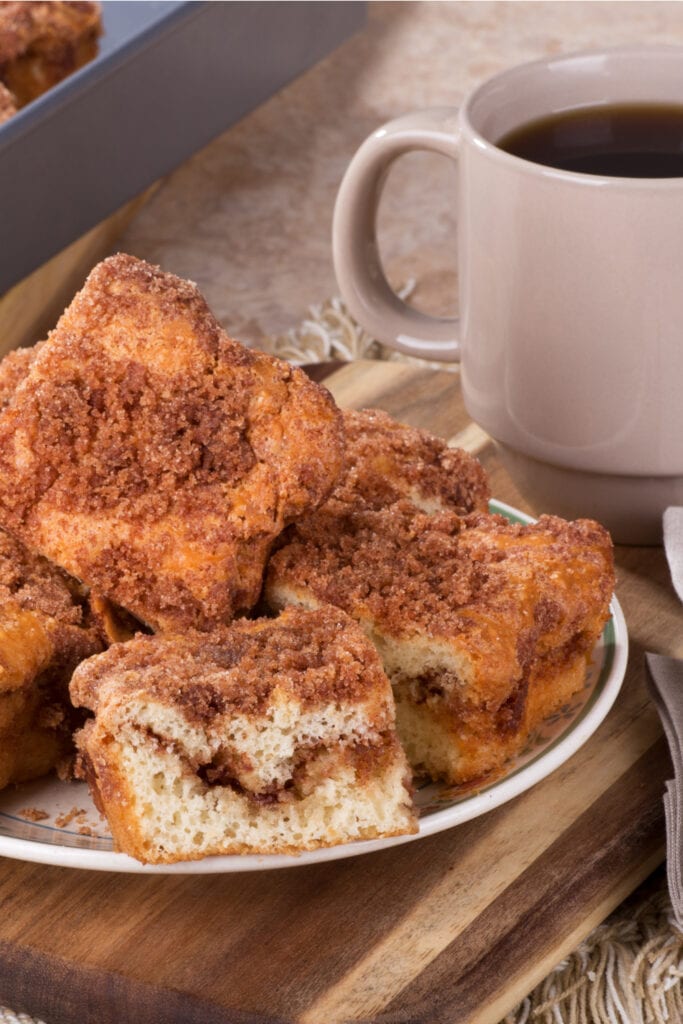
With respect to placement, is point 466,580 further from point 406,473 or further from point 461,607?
point 406,473

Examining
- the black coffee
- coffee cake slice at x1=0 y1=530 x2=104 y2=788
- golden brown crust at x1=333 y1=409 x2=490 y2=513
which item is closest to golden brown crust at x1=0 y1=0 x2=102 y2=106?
the black coffee

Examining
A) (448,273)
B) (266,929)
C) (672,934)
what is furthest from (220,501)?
(448,273)

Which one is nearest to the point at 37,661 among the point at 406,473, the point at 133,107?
the point at 406,473

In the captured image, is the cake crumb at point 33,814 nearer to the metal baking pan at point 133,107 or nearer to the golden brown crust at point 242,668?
the golden brown crust at point 242,668

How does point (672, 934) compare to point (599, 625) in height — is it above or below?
below

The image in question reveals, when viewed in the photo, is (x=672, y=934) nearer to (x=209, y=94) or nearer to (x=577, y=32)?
(x=209, y=94)

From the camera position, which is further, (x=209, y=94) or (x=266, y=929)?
(x=209, y=94)
